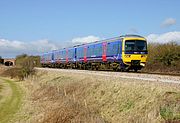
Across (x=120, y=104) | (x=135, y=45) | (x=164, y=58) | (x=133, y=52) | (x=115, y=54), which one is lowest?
(x=120, y=104)

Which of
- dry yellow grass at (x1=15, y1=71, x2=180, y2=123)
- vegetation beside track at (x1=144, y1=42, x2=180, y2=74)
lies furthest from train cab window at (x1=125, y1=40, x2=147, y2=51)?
vegetation beside track at (x1=144, y1=42, x2=180, y2=74)

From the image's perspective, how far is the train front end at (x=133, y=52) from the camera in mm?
27453

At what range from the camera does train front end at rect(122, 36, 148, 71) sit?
2745cm

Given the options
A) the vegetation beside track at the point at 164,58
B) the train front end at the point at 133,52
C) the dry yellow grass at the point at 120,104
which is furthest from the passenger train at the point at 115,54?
the dry yellow grass at the point at 120,104

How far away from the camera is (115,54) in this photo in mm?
29203

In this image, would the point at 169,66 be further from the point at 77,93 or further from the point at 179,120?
the point at 179,120

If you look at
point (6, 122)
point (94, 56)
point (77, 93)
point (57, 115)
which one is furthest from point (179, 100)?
point (94, 56)

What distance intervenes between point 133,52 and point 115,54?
2044 mm

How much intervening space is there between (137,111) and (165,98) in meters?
1.27

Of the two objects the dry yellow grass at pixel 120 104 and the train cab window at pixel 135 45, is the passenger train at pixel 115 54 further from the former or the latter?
the dry yellow grass at pixel 120 104

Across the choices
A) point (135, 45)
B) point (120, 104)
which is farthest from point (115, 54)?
point (120, 104)

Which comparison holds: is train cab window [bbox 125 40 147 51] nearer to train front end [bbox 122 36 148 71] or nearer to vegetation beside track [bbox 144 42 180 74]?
train front end [bbox 122 36 148 71]

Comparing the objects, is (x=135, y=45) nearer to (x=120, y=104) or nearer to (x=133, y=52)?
(x=133, y=52)

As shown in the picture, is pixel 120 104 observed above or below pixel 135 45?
below
